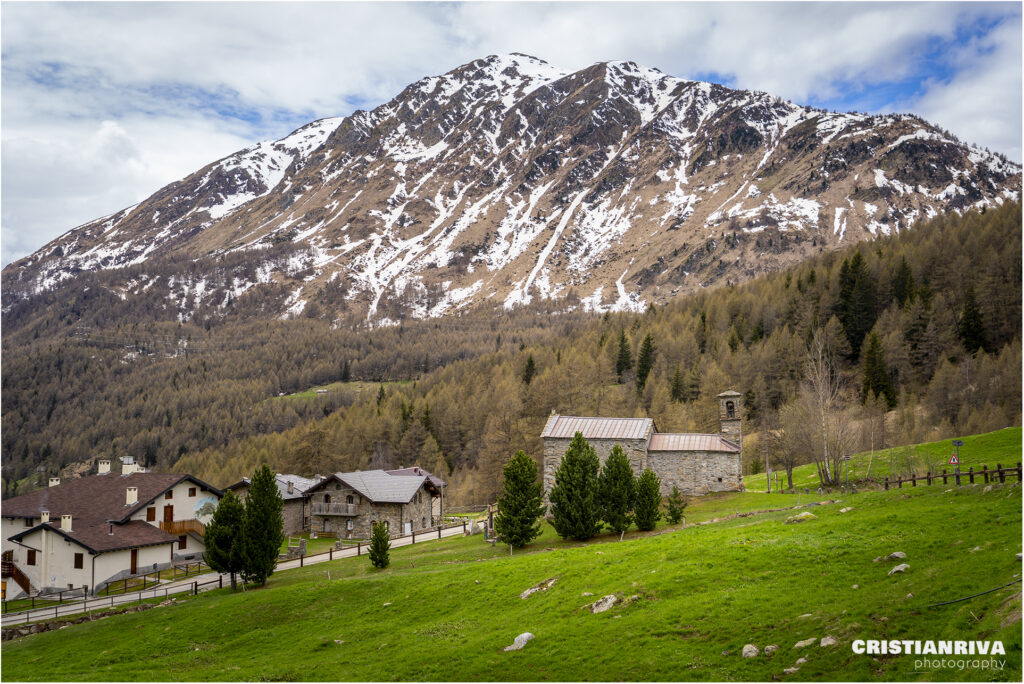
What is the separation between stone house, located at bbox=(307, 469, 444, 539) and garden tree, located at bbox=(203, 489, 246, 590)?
23.4 meters

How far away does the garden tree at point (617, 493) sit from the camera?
42.1m

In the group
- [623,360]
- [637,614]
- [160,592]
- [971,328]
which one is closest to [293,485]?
[160,592]

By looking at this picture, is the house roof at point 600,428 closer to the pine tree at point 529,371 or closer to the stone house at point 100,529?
the stone house at point 100,529

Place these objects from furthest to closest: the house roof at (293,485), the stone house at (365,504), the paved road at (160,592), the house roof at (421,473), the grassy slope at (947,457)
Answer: the house roof at (421,473) → the house roof at (293,485) → the stone house at (365,504) → the grassy slope at (947,457) → the paved road at (160,592)

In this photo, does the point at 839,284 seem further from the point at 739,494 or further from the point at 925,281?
the point at 739,494

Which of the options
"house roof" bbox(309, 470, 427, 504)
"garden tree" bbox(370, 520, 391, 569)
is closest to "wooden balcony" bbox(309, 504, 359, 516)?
"house roof" bbox(309, 470, 427, 504)

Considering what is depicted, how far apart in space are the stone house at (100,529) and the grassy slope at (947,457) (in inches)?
2045

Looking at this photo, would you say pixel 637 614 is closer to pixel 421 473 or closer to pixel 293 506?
pixel 293 506

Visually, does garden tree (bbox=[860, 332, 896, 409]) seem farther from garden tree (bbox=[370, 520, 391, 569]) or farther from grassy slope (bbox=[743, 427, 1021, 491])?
garden tree (bbox=[370, 520, 391, 569])

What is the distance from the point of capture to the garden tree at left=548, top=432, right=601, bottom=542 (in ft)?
138

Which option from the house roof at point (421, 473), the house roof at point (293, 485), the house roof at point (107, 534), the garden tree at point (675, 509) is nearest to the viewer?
the garden tree at point (675, 509)

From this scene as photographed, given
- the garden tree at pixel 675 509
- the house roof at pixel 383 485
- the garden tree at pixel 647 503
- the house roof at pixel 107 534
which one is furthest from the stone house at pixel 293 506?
the garden tree at pixel 675 509

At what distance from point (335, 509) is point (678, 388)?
60.9m

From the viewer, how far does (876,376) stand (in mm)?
89562
